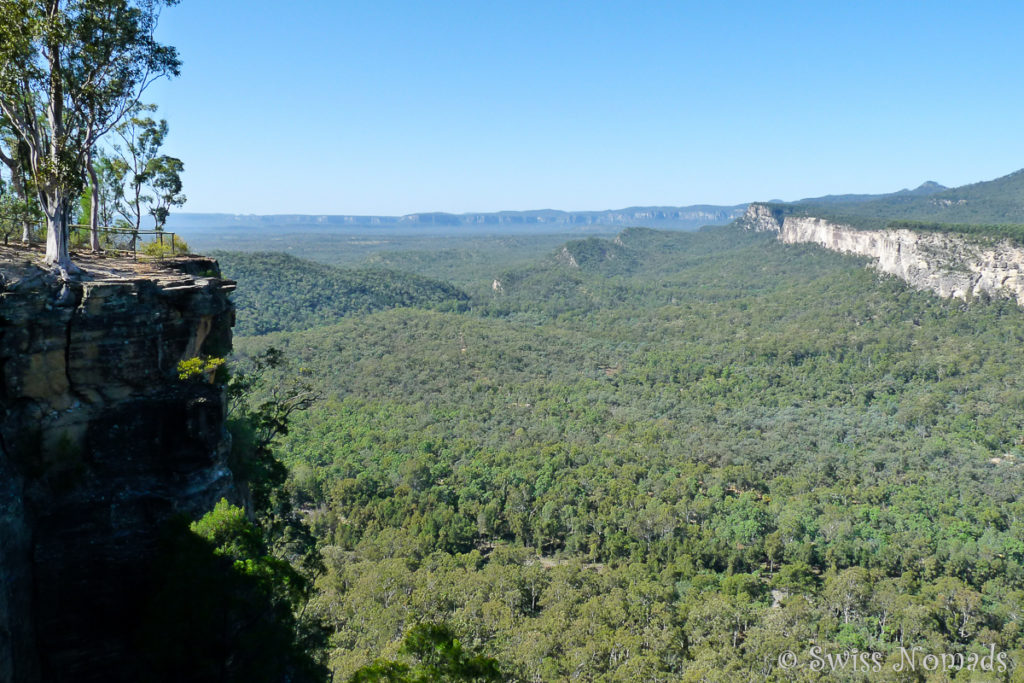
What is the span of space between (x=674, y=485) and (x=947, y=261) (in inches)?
3206

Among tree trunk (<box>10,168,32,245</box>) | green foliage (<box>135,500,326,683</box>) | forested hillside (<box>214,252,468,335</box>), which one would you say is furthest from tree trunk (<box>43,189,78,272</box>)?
forested hillside (<box>214,252,468,335</box>)

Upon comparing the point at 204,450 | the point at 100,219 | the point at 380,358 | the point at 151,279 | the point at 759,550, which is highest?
the point at 100,219

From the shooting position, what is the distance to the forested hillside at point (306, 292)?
108m

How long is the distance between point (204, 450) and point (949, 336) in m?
103

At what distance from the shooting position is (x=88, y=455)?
13.7m

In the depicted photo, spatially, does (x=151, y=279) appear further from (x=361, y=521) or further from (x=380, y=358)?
(x=380, y=358)

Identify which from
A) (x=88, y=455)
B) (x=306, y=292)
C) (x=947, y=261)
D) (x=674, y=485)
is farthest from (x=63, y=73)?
(x=947, y=261)

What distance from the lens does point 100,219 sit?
93.5ft

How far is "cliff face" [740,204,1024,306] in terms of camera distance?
86125 millimetres

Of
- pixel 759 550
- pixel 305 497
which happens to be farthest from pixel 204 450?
pixel 759 550

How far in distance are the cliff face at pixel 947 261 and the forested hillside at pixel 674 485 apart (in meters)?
2.97

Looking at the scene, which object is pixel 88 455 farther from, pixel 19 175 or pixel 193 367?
pixel 19 175

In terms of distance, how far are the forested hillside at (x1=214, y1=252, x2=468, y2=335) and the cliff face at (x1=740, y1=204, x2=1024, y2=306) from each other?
306 ft

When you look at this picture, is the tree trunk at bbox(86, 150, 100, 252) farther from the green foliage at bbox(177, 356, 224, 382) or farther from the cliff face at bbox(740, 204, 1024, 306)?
the cliff face at bbox(740, 204, 1024, 306)
